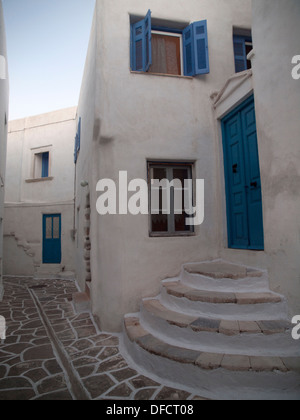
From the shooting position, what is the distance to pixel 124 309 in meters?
4.59

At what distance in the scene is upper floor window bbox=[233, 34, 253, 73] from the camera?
5.95 m

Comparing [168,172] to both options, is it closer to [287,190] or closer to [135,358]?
[287,190]

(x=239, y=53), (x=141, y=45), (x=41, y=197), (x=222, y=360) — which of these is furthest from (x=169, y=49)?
(x=41, y=197)

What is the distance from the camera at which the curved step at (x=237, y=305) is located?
3.34m

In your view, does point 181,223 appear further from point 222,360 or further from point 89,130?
point 89,130

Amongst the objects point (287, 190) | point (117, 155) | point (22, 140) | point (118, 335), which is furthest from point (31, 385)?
point (22, 140)

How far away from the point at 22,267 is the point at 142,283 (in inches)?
366

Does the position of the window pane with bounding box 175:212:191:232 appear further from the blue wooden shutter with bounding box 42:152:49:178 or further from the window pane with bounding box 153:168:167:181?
the blue wooden shutter with bounding box 42:152:49:178

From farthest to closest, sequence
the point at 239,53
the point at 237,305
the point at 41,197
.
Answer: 1. the point at 41,197
2. the point at 239,53
3. the point at 237,305

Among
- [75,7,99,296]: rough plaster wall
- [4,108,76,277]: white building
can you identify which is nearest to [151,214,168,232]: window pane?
[75,7,99,296]: rough plaster wall

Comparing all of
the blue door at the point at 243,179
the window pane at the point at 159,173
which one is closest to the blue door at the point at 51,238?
the window pane at the point at 159,173

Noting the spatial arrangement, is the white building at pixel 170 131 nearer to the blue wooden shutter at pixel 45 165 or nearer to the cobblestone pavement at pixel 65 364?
the cobblestone pavement at pixel 65 364

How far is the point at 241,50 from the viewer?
19.8 ft

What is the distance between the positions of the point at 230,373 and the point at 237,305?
87 centimetres
